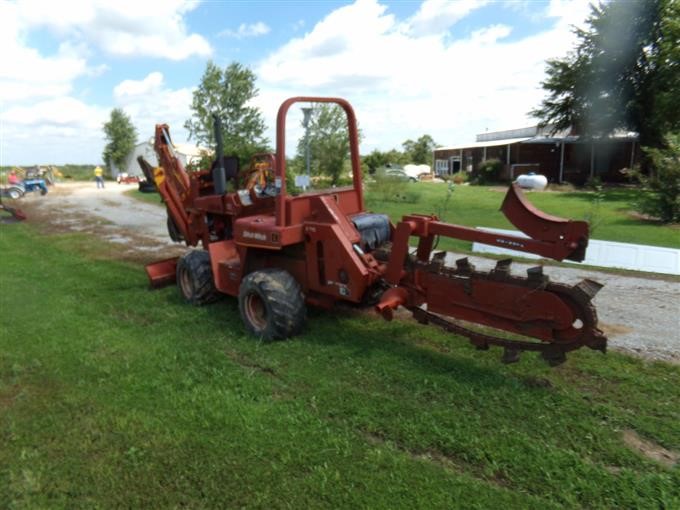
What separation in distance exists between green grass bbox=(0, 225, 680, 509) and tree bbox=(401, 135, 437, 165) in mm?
68363

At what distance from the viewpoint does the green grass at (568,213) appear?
13.0m

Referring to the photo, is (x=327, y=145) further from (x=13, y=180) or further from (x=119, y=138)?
(x=119, y=138)

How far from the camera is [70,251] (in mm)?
11922

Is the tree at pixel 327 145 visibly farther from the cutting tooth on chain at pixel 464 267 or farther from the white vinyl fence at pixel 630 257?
the cutting tooth on chain at pixel 464 267

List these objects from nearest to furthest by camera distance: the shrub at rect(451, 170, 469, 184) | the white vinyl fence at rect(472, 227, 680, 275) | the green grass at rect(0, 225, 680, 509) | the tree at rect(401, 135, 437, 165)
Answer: the green grass at rect(0, 225, 680, 509), the white vinyl fence at rect(472, 227, 680, 275), the shrub at rect(451, 170, 469, 184), the tree at rect(401, 135, 437, 165)

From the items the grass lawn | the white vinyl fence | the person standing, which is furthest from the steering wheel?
the person standing

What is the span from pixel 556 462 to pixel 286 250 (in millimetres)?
3678

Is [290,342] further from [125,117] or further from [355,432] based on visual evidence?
[125,117]

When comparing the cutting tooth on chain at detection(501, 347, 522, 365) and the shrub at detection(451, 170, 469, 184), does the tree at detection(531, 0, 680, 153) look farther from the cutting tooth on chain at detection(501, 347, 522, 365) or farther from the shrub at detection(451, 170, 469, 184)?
the cutting tooth on chain at detection(501, 347, 522, 365)

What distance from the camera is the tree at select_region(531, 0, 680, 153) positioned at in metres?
29.1

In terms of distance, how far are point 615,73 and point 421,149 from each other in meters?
44.5

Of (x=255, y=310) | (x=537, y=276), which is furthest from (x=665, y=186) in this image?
(x=255, y=310)

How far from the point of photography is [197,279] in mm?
7043

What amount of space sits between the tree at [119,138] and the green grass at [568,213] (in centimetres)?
4382
